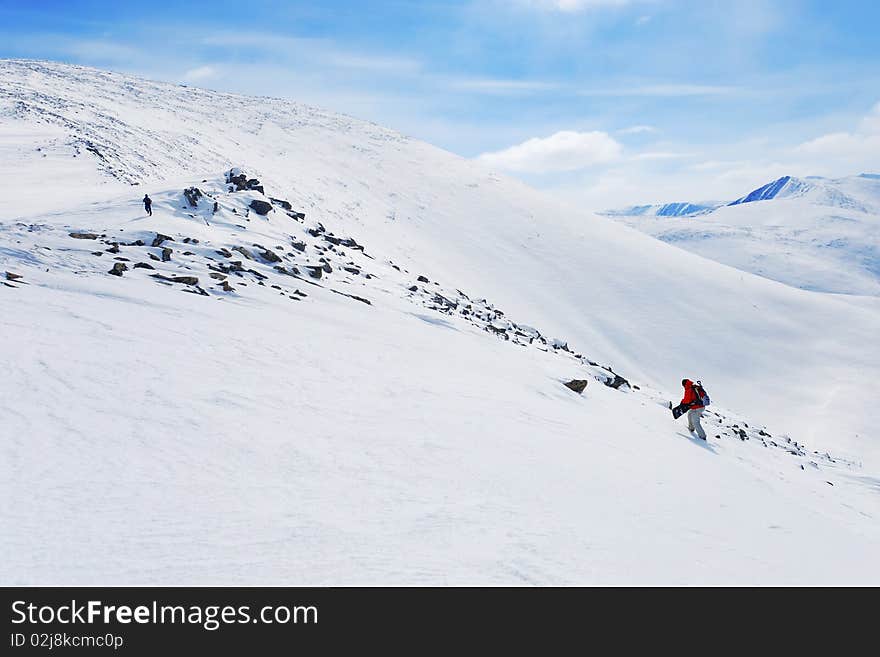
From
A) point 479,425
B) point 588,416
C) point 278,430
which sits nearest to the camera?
point 278,430

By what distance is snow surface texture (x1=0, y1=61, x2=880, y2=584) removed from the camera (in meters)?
4.93

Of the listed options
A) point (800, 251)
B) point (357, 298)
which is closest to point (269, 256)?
point (357, 298)

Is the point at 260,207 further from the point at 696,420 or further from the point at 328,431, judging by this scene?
A: the point at 328,431

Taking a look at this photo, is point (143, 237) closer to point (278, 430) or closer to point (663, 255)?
point (278, 430)

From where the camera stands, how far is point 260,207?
88.0ft

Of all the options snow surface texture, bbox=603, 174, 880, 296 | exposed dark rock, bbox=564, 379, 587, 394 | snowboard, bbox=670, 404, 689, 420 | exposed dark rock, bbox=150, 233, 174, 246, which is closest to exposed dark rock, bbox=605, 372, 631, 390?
exposed dark rock, bbox=564, 379, 587, 394

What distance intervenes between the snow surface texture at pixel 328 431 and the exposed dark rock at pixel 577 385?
13.6 inches

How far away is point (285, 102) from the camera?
84875mm

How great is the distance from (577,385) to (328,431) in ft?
29.6

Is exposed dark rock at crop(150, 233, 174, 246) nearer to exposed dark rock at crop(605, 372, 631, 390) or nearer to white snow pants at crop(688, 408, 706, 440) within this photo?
exposed dark rock at crop(605, 372, 631, 390)

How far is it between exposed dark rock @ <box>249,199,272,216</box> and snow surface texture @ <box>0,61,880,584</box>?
152 millimetres

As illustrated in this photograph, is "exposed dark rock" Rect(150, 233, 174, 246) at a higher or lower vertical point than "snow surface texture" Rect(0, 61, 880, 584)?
higher

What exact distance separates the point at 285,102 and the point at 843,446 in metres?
81.9
